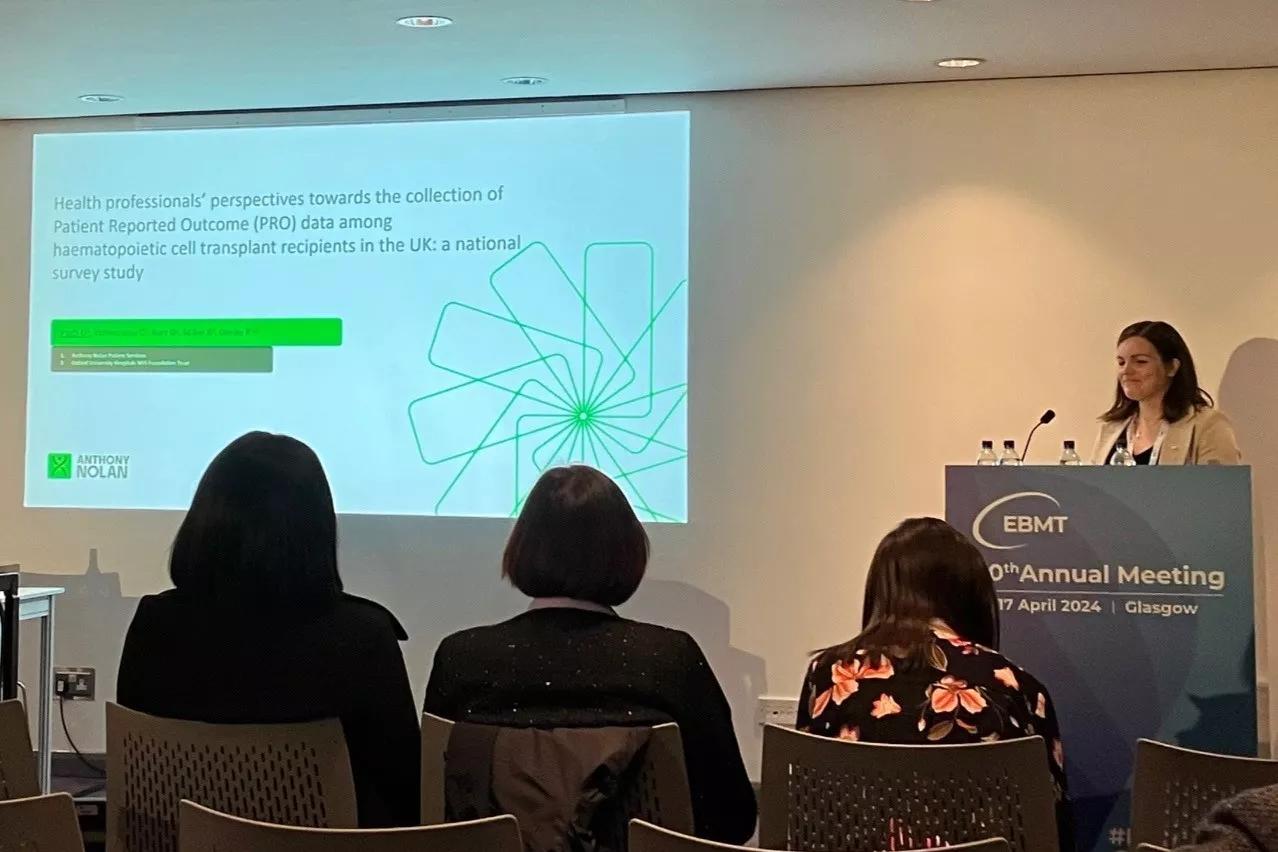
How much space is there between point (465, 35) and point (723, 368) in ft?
4.84

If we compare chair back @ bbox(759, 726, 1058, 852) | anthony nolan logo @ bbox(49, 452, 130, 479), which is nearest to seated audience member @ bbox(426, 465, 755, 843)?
chair back @ bbox(759, 726, 1058, 852)

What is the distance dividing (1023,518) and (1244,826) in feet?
9.62

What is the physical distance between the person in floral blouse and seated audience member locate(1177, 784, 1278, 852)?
147cm

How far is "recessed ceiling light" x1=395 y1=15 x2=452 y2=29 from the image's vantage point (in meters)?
4.08

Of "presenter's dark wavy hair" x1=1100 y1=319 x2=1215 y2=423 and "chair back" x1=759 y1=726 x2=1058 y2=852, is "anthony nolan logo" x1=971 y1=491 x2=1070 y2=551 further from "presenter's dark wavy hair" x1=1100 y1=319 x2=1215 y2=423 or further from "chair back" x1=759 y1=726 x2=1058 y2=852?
"chair back" x1=759 y1=726 x2=1058 y2=852

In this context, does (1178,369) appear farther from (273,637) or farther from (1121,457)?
(273,637)

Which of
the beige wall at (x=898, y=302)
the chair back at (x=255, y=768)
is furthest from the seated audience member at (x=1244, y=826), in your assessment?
the beige wall at (x=898, y=302)

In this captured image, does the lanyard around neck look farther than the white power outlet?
No

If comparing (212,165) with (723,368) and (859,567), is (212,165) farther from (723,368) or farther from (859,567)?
(859,567)

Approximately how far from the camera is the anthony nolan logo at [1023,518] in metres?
3.82

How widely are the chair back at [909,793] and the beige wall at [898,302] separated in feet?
8.53

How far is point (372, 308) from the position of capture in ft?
17.2

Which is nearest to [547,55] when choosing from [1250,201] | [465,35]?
[465,35]

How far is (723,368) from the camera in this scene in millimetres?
5051
